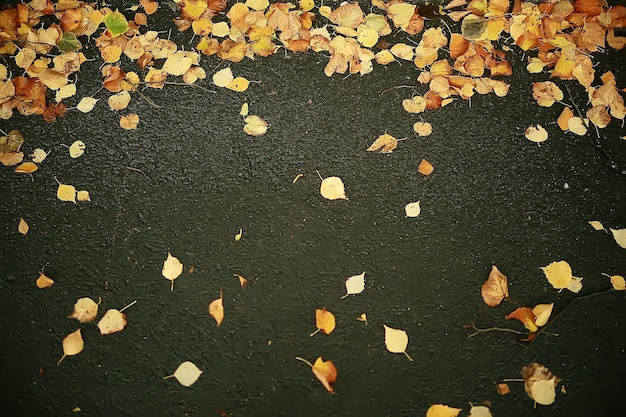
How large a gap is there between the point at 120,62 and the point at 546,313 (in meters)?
2.05

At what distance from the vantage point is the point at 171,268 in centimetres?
220

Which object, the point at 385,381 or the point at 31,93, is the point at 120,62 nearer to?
Result: the point at 31,93

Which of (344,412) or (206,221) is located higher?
(206,221)

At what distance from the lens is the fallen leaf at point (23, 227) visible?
2277 millimetres

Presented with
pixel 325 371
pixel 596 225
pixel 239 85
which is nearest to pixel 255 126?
pixel 239 85

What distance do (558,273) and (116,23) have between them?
2.19 m

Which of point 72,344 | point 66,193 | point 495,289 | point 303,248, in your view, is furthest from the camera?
point 66,193

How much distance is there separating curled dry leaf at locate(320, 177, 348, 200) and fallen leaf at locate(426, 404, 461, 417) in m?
0.85

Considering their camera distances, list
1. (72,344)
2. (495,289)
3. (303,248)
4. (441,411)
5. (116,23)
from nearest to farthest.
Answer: (441,411), (72,344), (495,289), (303,248), (116,23)

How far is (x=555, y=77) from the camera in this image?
2.67 m

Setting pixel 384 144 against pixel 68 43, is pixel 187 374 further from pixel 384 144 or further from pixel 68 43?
Answer: pixel 68 43

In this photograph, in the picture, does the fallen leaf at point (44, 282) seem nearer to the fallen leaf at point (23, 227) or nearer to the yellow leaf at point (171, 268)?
the fallen leaf at point (23, 227)

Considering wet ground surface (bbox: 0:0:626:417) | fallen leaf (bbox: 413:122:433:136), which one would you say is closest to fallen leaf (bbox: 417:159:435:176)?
wet ground surface (bbox: 0:0:626:417)

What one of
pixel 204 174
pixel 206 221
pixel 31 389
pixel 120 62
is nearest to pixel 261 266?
pixel 206 221
